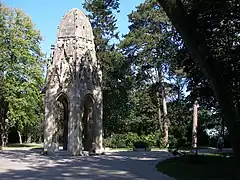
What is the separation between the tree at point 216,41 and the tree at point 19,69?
91.0 ft

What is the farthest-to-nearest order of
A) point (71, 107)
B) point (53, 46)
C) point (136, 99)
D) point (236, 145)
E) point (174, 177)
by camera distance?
point (136, 99), point (53, 46), point (71, 107), point (174, 177), point (236, 145)

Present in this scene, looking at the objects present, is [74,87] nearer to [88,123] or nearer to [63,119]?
[88,123]

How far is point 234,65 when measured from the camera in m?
18.4

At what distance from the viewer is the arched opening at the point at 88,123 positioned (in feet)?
94.0

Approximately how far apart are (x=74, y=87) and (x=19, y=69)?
1775cm

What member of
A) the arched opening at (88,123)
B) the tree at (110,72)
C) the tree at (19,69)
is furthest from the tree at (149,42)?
the arched opening at (88,123)

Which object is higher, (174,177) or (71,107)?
(71,107)

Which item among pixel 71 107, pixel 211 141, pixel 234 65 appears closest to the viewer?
pixel 234 65

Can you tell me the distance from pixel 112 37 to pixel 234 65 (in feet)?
106

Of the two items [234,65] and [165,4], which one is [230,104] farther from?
[234,65]

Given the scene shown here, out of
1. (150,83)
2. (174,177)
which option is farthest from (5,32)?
(174,177)

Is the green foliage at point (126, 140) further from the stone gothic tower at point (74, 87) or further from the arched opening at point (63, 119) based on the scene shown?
the stone gothic tower at point (74, 87)

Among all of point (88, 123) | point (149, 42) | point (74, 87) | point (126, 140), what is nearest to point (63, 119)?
point (88, 123)

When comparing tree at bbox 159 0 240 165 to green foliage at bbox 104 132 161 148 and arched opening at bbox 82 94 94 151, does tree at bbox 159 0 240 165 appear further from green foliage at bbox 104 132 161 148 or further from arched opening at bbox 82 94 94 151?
green foliage at bbox 104 132 161 148
